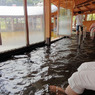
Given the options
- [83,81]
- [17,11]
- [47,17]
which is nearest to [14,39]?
[17,11]

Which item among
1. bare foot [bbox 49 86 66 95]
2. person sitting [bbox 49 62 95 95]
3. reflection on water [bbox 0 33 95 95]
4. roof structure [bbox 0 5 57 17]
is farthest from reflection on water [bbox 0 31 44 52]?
person sitting [bbox 49 62 95 95]

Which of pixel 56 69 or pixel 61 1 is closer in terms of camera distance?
pixel 56 69

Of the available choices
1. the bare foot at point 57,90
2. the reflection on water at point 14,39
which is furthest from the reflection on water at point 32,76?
the reflection on water at point 14,39

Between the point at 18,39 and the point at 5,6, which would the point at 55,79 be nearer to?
Answer: the point at 18,39

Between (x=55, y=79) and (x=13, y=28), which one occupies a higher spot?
(x=13, y=28)

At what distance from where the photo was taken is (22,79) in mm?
1717

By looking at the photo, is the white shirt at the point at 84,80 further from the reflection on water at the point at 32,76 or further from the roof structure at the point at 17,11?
the roof structure at the point at 17,11

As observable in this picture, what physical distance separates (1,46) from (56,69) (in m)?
1.82

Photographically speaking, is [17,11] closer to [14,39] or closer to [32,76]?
[14,39]

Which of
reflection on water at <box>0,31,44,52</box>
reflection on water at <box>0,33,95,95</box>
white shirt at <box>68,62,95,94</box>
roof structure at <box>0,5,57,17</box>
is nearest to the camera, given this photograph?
white shirt at <box>68,62,95,94</box>

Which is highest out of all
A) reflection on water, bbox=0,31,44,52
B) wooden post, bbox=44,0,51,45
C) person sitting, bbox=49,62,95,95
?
wooden post, bbox=44,0,51,45

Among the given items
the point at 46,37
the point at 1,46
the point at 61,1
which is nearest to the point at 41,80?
the point at 1,46

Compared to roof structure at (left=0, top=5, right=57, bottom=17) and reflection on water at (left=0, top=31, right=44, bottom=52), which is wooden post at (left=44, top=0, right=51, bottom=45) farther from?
reflection on water at (left=0, top=31, right=44, bottom=52)

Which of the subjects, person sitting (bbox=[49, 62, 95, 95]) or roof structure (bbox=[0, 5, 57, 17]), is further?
roof structure (bbox=[0, 5, 57, 17])
